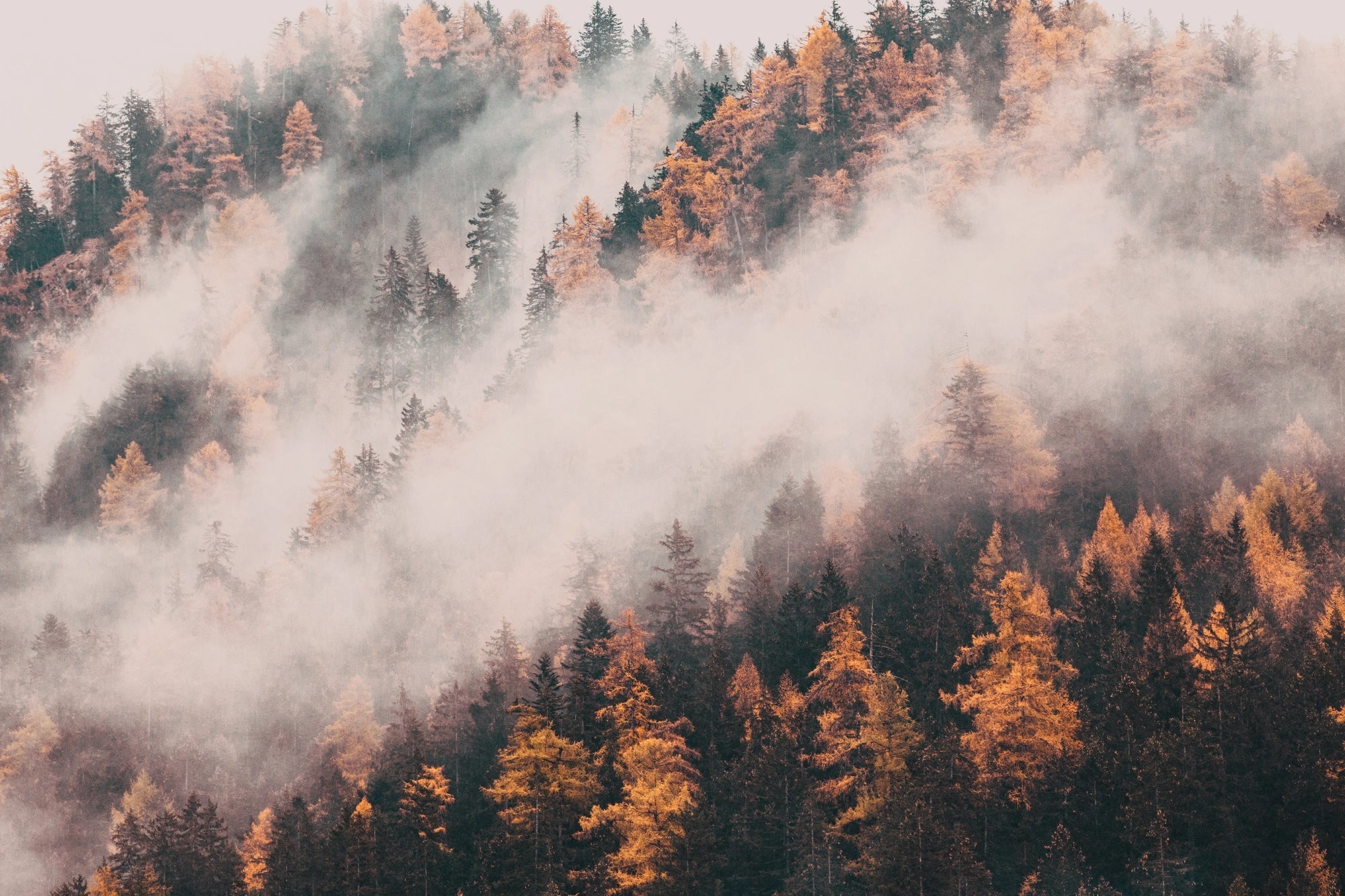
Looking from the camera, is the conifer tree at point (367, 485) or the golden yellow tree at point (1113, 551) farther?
the conifer tree at point (367, 485)

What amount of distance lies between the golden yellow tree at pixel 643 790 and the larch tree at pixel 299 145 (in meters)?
117

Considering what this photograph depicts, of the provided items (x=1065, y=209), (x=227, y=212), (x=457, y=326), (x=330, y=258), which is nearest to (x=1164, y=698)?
(x=1065, y=209)

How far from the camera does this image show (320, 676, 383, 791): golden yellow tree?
84.0 metres

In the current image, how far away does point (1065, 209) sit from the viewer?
114 m

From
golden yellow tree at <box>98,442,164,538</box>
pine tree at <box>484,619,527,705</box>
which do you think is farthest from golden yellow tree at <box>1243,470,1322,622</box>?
golden yellow tree at <box>98,442,164,538</box>

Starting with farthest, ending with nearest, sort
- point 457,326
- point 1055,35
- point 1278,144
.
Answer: point 457,326, point 1055,35, point 1278,144

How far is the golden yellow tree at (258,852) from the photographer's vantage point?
68.4 meters

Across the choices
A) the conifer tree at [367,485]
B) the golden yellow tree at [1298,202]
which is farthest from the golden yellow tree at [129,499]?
the golden yellow tree at [1298,202]

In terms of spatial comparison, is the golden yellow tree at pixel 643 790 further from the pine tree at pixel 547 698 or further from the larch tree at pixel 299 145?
the larch tree at pixel 299 145

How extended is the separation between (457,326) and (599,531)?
47.3 metres

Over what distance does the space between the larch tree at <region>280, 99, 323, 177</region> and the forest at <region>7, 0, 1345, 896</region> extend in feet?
1.71

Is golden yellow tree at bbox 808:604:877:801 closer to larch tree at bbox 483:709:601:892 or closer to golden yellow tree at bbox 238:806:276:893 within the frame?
larch tree at bbox 483:709:601:892

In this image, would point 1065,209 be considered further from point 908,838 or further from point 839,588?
point 908,838

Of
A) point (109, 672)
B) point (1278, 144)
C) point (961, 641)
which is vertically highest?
point (1278, 144)
